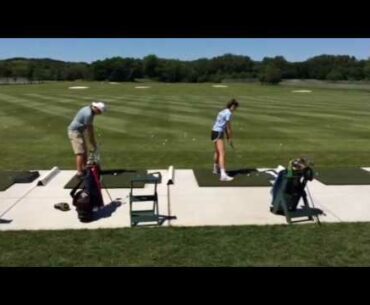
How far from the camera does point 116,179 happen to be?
1230 cm

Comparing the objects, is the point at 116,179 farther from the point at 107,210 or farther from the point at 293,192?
the point at 293,192

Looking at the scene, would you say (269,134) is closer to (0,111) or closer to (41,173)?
(41,173)

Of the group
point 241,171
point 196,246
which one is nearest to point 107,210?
point 196,246

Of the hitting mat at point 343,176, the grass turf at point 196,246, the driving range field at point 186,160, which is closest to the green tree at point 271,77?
the driving range field at point 186,160

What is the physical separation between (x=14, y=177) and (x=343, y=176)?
7.75m

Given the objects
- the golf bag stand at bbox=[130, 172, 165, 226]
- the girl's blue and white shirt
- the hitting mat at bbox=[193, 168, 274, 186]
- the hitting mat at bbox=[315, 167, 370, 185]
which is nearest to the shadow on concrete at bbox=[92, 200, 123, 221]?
the golf bag stand at bbox=[130, 172, 165, 226]

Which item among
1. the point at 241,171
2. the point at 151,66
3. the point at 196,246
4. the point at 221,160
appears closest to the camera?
the point at 196,246

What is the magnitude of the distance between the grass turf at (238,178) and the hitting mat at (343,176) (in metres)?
1.31

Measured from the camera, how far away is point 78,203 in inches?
348

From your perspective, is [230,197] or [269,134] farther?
[269,134]

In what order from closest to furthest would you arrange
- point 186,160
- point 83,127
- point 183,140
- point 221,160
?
point 83,127, point 221,160, point 186,160, point 183,140
